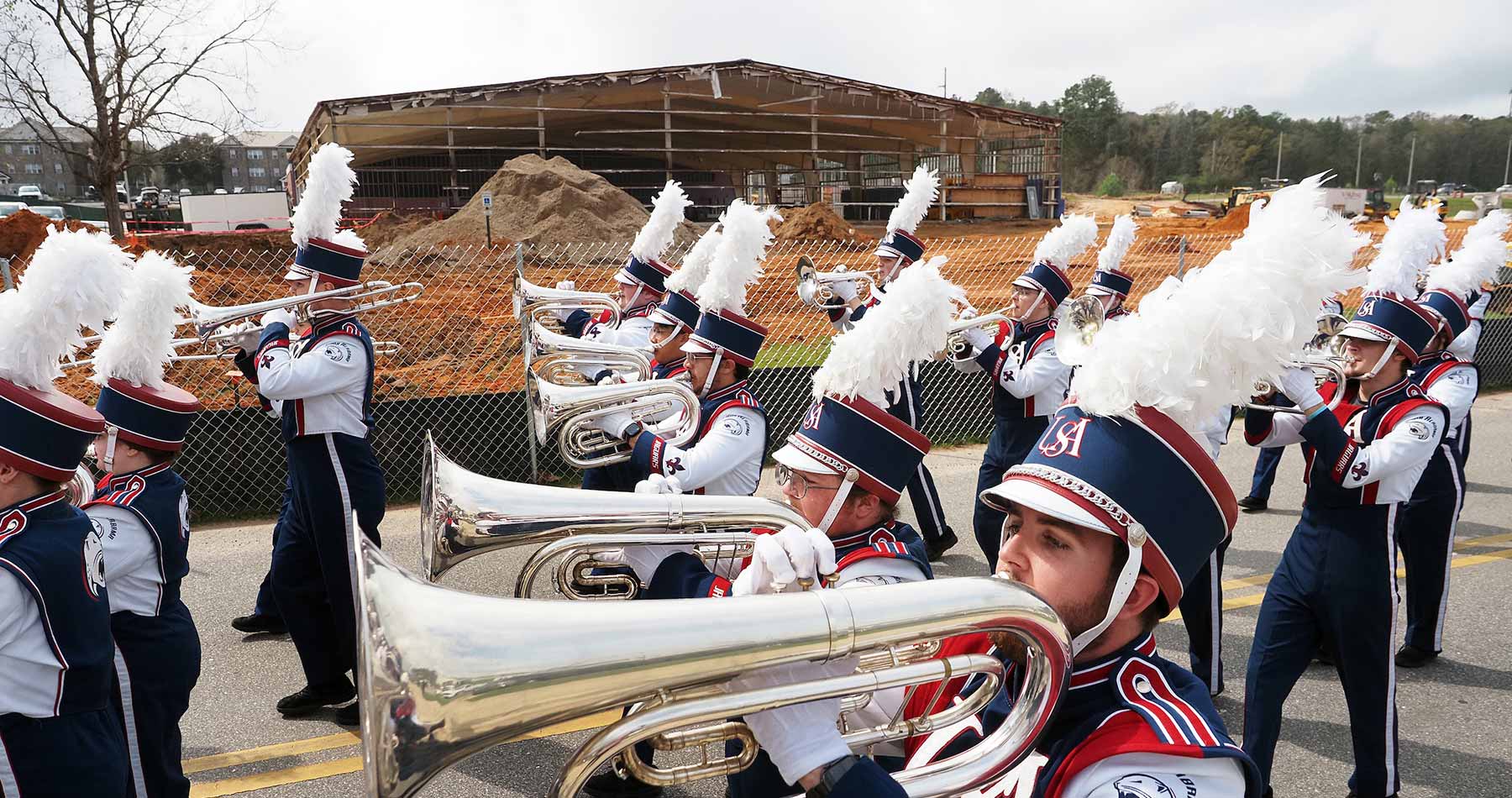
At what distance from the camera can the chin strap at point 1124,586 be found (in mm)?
1587

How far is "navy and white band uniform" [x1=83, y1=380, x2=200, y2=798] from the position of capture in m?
2.99

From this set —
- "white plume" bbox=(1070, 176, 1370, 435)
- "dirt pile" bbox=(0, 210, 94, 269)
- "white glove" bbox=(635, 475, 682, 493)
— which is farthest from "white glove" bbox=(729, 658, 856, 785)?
"dirt pile" bbox=(0, 210, 94, 269)

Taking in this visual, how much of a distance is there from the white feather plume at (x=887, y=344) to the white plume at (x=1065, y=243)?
3459mm

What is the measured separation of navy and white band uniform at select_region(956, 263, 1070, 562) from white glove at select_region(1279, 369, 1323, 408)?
1801mm

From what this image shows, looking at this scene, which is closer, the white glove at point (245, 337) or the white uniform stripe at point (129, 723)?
the white uniform stripe at point (129, 723)

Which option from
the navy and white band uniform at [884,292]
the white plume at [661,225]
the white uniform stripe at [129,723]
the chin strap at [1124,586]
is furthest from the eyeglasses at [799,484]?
the white plume at [661,225]

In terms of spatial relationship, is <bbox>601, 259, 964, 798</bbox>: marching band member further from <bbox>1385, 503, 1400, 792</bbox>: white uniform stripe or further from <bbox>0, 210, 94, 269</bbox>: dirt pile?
<bbox>0, 210, 94, 269</bbox>: dirt pile

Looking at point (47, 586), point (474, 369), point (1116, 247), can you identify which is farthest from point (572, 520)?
point (474, 369)

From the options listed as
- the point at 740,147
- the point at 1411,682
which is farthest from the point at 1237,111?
the point at 1411,682

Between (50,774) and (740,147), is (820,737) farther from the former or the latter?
(740,147)

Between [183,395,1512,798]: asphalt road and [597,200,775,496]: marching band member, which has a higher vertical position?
[597,200,775,496]: marching band member

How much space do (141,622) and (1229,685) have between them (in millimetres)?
4770

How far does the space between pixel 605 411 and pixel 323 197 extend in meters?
2.08

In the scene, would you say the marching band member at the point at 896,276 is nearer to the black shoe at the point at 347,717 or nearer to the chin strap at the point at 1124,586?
the black shoe at the point at 347,717
